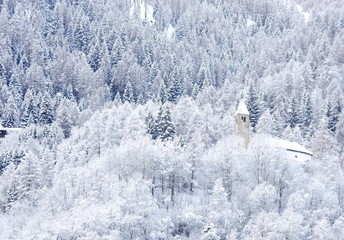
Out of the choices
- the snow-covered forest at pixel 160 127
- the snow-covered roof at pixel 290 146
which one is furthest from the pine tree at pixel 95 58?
the snow-covered roof at pixel 290 146

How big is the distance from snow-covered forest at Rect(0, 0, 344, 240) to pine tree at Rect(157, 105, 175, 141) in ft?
0.48

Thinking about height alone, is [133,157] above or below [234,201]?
above

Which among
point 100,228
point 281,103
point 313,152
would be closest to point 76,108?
point 281,103

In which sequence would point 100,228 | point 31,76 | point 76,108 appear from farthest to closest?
point 31,76
point 76,108
point 100,228

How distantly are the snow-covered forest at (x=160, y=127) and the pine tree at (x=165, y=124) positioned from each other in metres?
0.15

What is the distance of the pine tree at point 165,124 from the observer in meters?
79.4

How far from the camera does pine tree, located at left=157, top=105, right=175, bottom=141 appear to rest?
7938cm

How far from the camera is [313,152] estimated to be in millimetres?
88750

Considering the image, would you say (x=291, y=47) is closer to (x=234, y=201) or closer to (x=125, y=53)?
(x=125, y=53)

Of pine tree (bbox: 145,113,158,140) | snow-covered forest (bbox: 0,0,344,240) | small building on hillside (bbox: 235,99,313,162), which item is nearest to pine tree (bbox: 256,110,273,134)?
snow-covered forest (bbox: 0,0,344,240)

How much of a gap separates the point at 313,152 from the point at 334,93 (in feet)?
94.5

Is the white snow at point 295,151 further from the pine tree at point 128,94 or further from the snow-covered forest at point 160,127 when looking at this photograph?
the pine tree at point 128,94

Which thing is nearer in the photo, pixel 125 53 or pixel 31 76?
pixel 31 76

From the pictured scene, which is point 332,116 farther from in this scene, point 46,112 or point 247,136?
point 46,112
